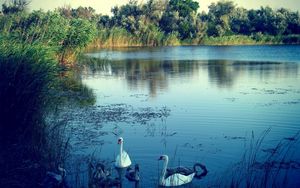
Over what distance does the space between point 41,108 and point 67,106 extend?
5162 mm

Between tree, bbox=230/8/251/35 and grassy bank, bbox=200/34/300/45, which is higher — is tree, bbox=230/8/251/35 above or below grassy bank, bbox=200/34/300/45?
above

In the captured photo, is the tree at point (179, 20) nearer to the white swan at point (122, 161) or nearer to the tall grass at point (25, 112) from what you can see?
the tall grass at point (25, 112)

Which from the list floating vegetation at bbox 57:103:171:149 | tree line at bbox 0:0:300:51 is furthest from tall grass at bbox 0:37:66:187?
tree line at bbox 0:0:300:51

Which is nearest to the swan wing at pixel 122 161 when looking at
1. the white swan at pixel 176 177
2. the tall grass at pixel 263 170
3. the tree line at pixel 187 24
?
the white swan at pixel 176 177

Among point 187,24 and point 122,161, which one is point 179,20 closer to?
point 187,24

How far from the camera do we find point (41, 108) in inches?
341

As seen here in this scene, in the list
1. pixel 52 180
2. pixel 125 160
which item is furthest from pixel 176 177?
pixel 52 180

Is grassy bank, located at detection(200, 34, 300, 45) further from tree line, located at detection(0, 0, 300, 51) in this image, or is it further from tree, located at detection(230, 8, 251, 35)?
tree, located at detection(230, 8, 251, 35)

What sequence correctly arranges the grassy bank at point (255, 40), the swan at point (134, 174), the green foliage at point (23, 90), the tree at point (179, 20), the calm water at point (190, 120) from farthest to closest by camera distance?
the tree at point (179, 20), the grassy bank at point (255, 40), the calm water at point (190, 120), the green foliage at point (23, 90), the swan at point (134, 174)

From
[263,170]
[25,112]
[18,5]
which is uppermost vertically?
[18,5]

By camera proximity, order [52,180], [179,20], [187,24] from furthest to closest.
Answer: [179,20] < [187,24] < [52,180]

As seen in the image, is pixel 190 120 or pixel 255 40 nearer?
pixel 190 120

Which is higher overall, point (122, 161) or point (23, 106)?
point (23, 106)

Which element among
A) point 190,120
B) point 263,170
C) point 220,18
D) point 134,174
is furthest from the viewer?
point 220,18
